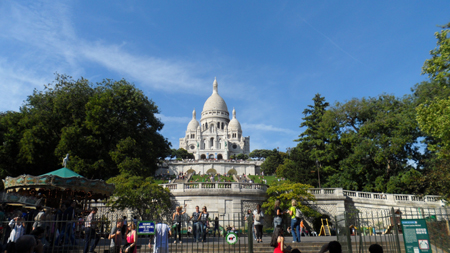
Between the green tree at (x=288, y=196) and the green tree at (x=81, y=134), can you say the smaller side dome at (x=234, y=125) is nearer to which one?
the green tree at (x=81, y=134)

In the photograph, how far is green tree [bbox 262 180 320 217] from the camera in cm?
2541

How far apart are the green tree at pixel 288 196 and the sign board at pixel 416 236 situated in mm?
19192

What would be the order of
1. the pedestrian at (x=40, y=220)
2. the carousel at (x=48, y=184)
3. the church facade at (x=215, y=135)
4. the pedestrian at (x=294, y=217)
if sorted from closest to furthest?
the pedestrian at (x=40, y=220), the pedestrian at (x=294, y=217), the carousel at (x=48, y=184), the church facade at (x=215, y=135)

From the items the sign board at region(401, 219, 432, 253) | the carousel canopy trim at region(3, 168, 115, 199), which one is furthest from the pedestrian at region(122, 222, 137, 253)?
the carousel canopy trim at region(3, 168, 115, 199)

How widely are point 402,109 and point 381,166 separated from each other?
5.60 meters

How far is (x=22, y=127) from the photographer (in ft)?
89.6

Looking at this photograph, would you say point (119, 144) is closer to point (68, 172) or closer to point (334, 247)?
point (68, 172)

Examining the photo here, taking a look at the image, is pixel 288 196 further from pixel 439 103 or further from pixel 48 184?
pixel 48 184

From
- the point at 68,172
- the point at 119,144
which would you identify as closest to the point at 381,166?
the point at 119,144

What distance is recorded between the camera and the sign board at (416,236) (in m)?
6.09

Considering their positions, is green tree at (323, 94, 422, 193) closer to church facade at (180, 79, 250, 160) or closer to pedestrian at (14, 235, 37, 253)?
pedestrian at (14, 235, 37, 253)

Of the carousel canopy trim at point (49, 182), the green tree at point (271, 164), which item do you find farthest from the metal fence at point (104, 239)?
the green tree at point (271, 164)

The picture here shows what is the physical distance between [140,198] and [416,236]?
19.0 metres

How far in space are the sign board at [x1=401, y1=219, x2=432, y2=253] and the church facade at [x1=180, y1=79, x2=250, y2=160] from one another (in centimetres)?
9757
